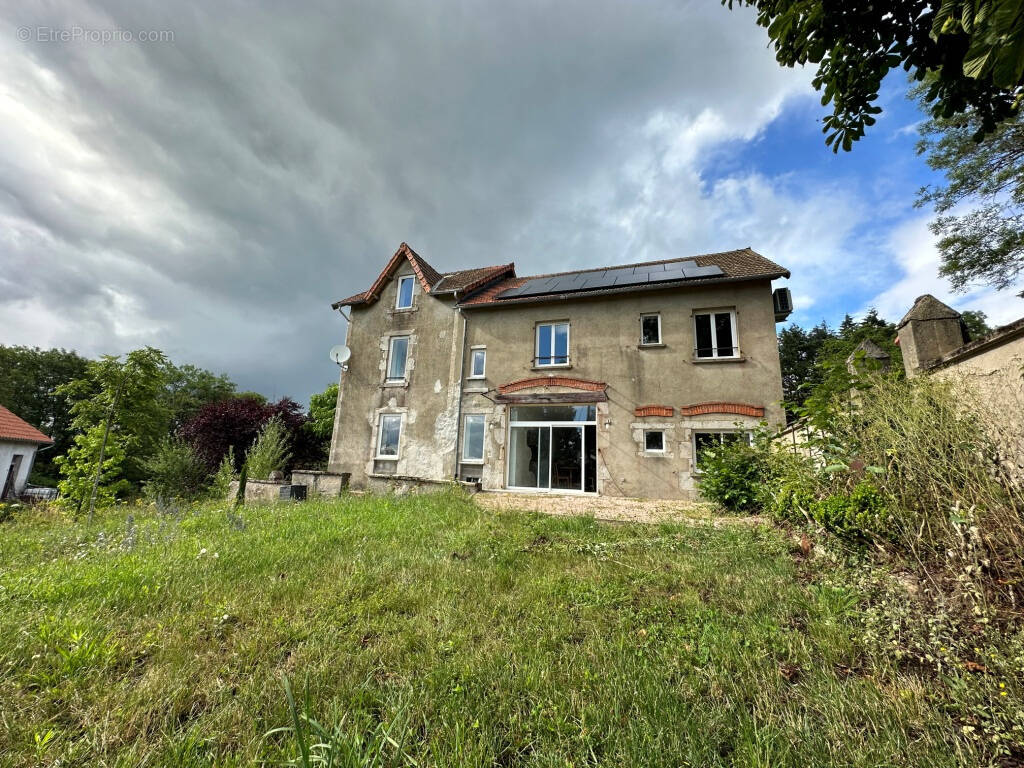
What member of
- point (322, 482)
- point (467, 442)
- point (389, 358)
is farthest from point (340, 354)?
point (467, 442)

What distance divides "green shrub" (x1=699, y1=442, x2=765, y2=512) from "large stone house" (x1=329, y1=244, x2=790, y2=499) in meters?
2.18

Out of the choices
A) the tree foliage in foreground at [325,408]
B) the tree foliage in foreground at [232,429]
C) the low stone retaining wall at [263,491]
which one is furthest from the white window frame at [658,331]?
the tree foliage in foreground at [325,408]

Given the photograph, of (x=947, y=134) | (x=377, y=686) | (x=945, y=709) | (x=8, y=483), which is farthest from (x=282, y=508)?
(x=8, y=483)

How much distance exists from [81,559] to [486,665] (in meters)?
4.56

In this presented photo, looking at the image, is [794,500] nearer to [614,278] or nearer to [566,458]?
[566,458]

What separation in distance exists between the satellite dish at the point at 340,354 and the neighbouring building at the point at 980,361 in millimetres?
15125

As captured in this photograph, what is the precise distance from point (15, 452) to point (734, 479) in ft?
98.1

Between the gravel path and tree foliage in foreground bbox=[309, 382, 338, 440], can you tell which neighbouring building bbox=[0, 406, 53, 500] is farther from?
the gravel path

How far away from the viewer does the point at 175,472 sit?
568 inches

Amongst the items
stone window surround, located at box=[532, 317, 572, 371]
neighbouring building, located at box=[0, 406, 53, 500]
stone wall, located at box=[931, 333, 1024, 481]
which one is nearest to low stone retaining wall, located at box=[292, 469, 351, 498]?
stone window surround, located at box=[532, 317, 572, 371]

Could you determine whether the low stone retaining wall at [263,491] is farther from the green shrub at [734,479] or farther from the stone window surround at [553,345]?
the green shrub at [734,479]

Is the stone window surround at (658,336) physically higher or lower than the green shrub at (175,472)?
higher

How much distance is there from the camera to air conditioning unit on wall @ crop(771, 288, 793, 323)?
10.5 metres

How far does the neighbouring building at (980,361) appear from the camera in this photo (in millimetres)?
2861
